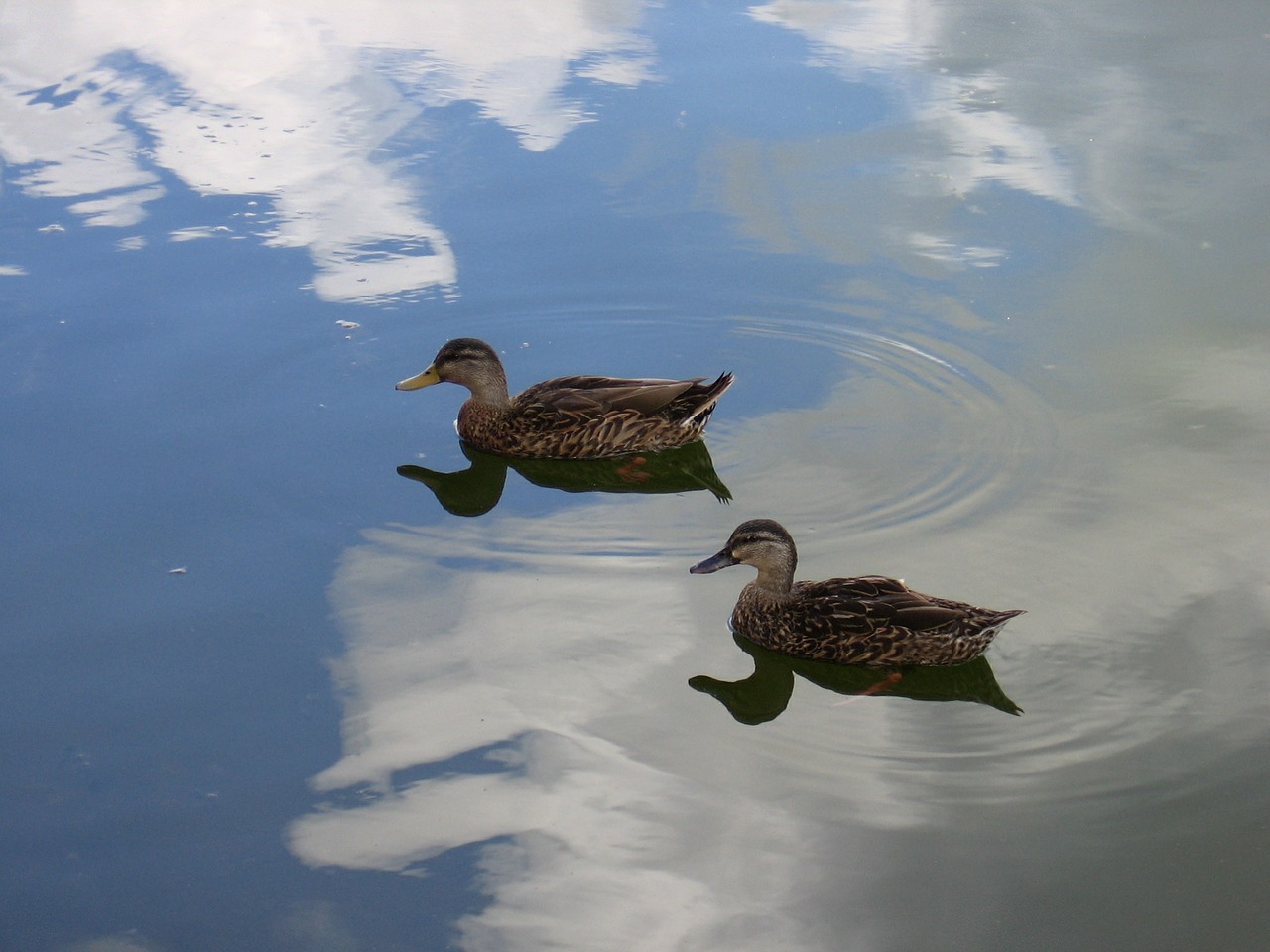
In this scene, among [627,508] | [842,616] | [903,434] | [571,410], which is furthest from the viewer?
[571,410]

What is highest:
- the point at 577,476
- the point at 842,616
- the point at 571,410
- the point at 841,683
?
the point at 842,616

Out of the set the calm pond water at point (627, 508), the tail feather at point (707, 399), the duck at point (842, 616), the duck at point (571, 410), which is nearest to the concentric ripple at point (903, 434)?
the calm pond water at point (627, 508)

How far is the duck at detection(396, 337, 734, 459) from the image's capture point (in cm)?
678

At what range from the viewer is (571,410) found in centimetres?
683

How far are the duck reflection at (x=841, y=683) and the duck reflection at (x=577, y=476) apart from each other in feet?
3.93

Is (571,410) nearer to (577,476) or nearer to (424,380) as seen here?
(577,476)

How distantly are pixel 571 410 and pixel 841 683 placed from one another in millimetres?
2221

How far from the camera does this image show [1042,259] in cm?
845

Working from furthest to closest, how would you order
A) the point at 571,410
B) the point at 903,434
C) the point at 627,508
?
the point at 571,410, the point at 903,434, the point at 627,508

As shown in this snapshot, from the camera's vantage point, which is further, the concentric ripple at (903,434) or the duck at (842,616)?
the concentric ripple at (903,434)

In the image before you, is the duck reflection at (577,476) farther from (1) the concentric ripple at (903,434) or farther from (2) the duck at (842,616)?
(2) the duck at (842,616)

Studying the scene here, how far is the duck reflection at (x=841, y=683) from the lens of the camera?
5.03m

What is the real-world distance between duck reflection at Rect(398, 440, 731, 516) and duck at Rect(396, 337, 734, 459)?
0.16 ft

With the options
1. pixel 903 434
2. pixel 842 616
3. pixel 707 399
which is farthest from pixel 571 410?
pixel 842 616
